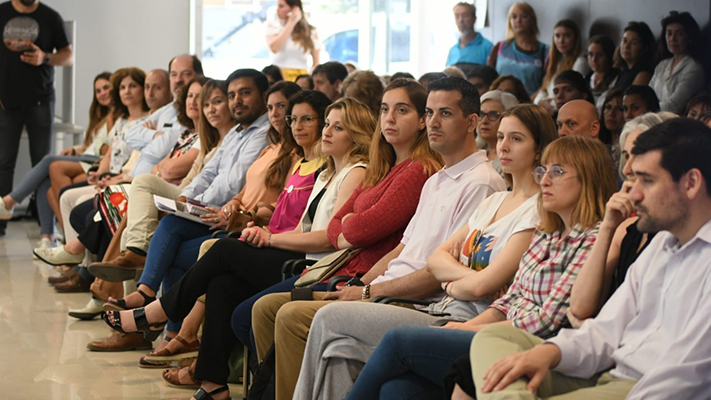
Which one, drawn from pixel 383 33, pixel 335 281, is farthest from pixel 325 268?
pixel 383 33

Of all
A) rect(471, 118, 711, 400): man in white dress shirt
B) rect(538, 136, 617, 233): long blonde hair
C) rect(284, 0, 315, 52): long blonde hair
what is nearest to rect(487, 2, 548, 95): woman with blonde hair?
rect(284, 0, 315, 52): long blonde hair

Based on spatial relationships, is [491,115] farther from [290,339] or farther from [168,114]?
[168,114]

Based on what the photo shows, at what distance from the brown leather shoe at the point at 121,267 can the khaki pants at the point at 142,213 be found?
59mm

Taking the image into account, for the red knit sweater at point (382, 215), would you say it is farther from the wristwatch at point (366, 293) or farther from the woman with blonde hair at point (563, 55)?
the woman with blonde hair at point (563, 55)

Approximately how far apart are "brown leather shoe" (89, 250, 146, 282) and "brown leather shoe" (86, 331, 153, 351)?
34 centimetres

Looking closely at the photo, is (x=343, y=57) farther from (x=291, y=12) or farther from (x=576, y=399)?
(x=576, y=399)

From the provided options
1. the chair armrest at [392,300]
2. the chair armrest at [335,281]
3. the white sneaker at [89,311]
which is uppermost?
the chair armrest at [392,300]

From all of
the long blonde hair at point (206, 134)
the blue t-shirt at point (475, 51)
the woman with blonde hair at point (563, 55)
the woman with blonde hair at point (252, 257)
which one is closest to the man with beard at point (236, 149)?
the long blonde hair at point (206, 134)

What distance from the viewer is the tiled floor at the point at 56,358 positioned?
12.1 feet

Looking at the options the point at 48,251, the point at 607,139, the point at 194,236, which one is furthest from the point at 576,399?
the point at 48,251

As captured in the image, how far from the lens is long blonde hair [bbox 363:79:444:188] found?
3.34 meters

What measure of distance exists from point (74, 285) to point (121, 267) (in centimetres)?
137

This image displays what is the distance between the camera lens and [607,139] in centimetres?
422

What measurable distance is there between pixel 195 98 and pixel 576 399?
13.3 ft
